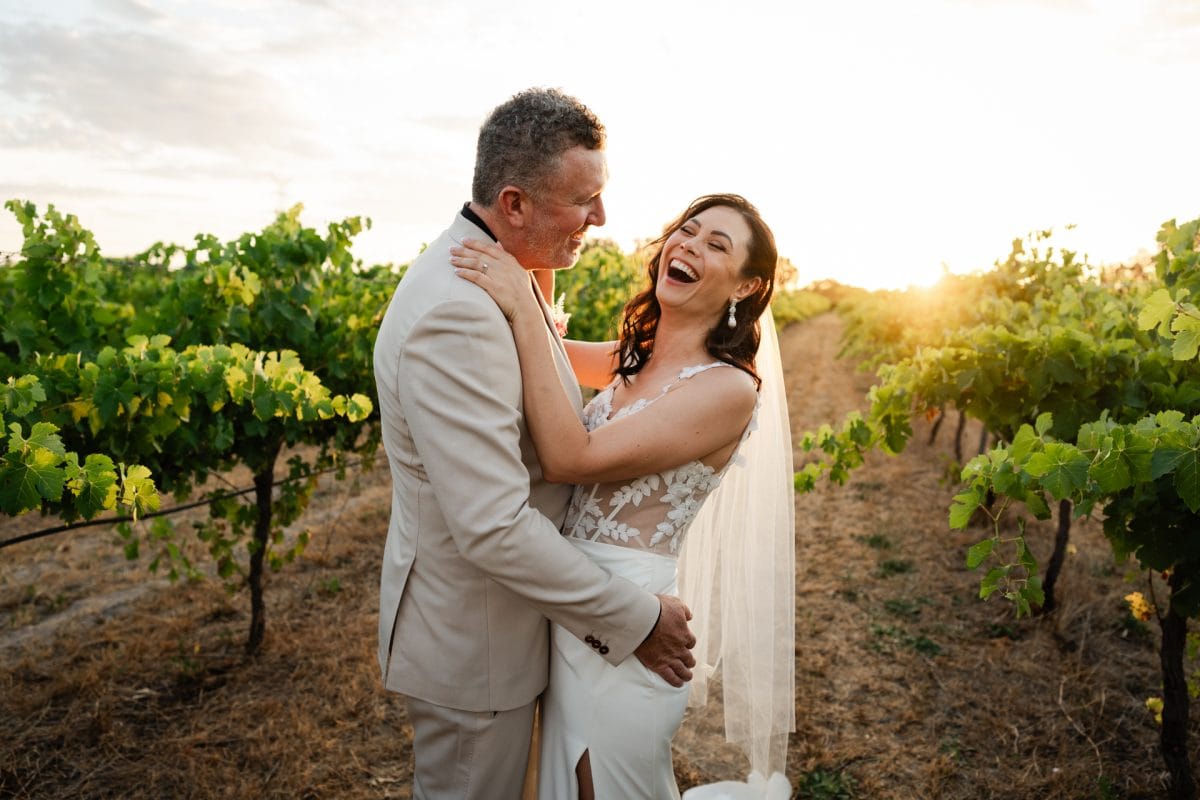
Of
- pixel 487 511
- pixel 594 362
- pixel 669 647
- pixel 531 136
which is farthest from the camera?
pixel 594 362

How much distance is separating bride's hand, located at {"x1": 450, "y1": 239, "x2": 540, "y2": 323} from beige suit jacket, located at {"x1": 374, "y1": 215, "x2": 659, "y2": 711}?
0.10 feet

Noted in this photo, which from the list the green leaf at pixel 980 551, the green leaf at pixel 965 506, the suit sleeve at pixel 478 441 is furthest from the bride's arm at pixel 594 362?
the green leaf at pixel 980 551

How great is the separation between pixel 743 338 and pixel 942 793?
2.80 metres

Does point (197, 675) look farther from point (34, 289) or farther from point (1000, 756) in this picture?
point (1000, 756)

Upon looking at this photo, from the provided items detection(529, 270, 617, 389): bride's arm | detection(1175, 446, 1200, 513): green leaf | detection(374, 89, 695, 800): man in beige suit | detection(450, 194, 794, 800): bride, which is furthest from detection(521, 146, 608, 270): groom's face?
detection(1175, 446, 1200, 513): green leaf

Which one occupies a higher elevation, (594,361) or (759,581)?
(594,361)

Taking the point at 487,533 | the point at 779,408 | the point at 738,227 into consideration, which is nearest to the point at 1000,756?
the point at 779,408

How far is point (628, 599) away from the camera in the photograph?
215cm

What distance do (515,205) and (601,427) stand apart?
2.28 ft

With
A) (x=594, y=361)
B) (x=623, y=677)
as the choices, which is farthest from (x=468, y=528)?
(x=594, y=361)

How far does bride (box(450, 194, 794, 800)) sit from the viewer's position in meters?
2.25

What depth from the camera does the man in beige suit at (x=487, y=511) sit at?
1.93m

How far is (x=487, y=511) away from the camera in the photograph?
191cm

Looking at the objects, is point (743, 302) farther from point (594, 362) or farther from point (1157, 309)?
point (1157, 309)
